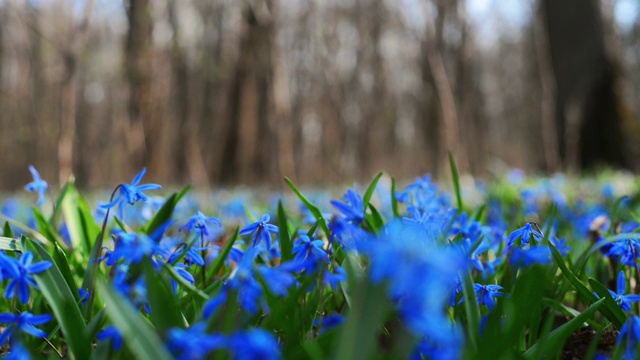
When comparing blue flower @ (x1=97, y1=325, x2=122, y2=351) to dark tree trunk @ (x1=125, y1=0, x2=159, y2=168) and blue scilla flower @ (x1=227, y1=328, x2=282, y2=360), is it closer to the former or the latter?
blue scilla flower @ (x1=227, y1=328, x2=282, y2=360)

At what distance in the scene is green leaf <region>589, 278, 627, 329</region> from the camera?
1.12 meters

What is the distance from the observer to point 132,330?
694mm

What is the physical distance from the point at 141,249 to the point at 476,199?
387 cm

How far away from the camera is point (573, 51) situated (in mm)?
11477

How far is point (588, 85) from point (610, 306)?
36.5 ft

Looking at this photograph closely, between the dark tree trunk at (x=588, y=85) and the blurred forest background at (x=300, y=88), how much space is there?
3 cm

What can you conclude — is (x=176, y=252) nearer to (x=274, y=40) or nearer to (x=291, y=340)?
(x=291, y=340)

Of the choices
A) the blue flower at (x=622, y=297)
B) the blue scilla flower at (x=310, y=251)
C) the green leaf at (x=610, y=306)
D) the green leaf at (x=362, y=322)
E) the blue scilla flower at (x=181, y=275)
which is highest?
the blue flower at (x=622, y=297)

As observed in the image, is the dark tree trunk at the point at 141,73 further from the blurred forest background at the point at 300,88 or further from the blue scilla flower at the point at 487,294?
the blue scilla flower at the point at 487,294

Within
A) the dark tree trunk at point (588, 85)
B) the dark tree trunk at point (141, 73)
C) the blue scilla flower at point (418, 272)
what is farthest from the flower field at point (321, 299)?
the dark tree trunk at point (141, 73)

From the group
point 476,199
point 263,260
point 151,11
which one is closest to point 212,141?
point 151,11

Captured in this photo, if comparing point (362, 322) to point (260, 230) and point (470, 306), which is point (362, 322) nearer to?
point (470, 306)

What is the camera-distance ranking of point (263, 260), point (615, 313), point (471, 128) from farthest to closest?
point (471, 128) < point (263, 260) < point (615, 313)

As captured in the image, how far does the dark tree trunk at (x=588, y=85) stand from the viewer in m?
10.8
